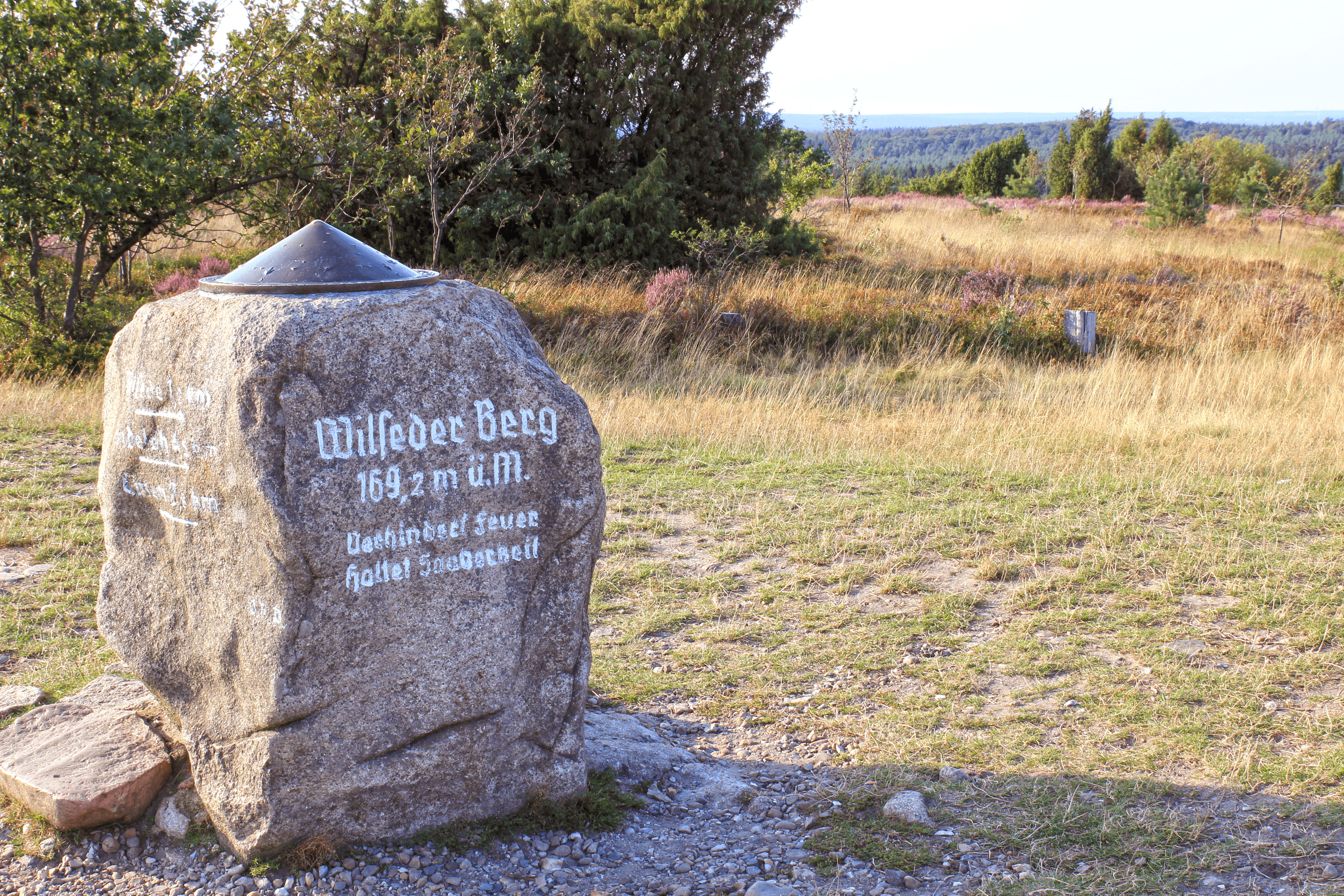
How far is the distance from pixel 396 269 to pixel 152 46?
27.7 feet

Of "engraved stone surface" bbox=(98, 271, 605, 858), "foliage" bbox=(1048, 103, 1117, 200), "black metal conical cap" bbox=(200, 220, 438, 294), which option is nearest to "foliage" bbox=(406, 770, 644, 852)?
"engraved stone surface" bbox=(98, 271, 605, 858)

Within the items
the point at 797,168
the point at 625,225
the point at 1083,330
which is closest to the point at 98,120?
the point at 625,225

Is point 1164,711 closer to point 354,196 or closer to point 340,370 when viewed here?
point 340,370

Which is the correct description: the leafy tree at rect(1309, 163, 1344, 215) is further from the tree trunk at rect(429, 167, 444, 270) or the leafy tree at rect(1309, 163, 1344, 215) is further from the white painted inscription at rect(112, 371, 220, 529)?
the white painted inscription at rect(112, 371, 220, 529)

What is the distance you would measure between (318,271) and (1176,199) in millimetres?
25858

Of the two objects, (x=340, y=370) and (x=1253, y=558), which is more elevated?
(x=340, y=370)

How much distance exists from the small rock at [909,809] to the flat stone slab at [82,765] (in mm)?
2527

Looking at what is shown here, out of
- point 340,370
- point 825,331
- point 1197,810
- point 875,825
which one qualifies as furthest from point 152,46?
point 1197,810

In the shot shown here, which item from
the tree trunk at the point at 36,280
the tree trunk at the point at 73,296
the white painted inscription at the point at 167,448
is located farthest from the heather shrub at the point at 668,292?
the white painted inscription at the point at 167,448

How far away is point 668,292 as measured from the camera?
493 inches

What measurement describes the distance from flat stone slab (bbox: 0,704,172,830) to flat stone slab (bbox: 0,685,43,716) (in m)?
0.33

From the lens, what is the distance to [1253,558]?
5.53 meters

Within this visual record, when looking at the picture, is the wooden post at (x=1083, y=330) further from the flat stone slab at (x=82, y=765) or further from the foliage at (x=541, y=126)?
the flat stone slab at (x=82, y=765)

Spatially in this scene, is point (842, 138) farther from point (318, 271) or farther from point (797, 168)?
point (318, 271)
